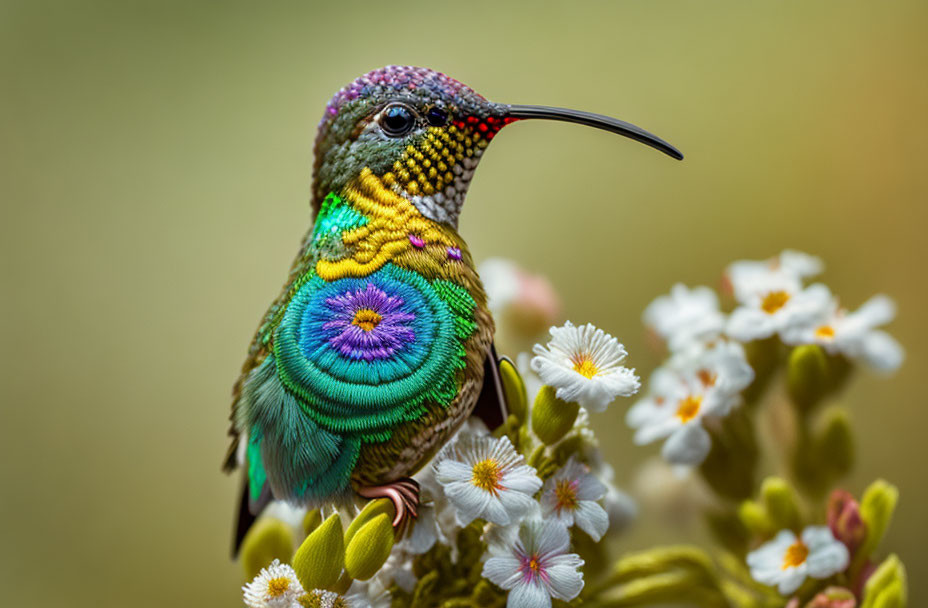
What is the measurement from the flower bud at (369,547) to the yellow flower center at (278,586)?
1.4 inches

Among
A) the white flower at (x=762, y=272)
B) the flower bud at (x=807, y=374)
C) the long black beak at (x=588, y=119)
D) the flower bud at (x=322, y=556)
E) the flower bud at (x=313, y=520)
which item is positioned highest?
the white flower at (x=762, y=272)

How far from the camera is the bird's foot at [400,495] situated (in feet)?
1.58

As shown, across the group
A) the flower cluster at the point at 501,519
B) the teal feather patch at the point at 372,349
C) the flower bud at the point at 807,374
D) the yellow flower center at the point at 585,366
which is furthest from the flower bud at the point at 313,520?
the flower bud at the point at 807,374

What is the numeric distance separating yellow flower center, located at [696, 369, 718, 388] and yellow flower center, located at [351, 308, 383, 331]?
334 mm

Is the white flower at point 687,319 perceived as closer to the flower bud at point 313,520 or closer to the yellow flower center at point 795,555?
the yellow flower center at point 795,555

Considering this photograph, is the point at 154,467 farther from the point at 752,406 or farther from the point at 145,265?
the point at 752,406

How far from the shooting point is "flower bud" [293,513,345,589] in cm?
45

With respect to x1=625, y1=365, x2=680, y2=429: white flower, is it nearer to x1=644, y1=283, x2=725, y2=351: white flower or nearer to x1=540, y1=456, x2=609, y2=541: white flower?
x1=644, y1=283, x2=725, y2=351: white flower

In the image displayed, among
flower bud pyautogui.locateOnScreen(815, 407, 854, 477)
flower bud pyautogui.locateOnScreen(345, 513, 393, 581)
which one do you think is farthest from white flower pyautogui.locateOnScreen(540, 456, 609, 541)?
flower bud pyautogui.locateOnScreen(815, 407, 854, 477)

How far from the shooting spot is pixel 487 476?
0.47 m

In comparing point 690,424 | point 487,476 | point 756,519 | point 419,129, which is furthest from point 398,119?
point 756,519

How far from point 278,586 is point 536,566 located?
0.15m

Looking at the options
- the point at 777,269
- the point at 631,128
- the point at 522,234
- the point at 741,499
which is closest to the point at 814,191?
the point at 522,234

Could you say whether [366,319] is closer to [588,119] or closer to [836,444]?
[588,119]
